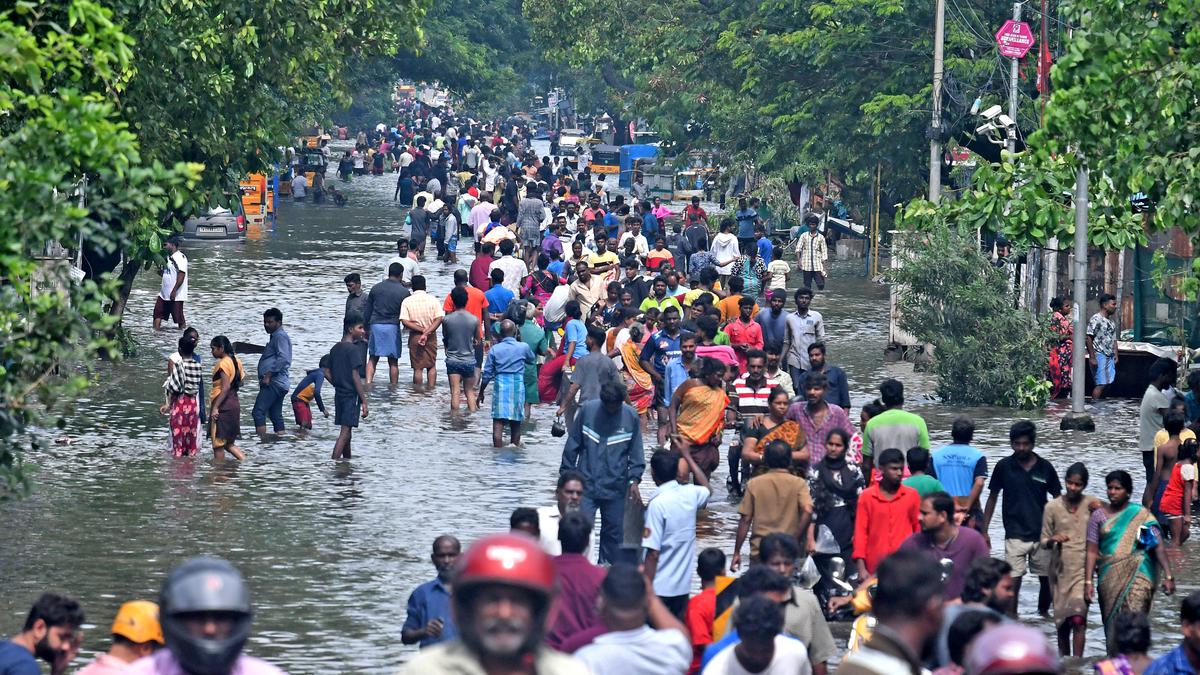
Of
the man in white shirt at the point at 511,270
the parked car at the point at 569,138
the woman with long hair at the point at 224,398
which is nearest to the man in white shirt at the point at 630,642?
the woman with long hair at the point at 224,398

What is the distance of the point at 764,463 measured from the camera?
12336 millimetres

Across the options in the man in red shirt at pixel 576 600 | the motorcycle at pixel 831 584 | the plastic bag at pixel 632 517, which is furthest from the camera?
the plastic bag at pixel 632 517

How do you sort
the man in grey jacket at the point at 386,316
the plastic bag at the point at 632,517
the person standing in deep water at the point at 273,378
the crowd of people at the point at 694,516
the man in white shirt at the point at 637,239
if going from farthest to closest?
the man in white shirt at the point at 637,239, the man in grey jacket at the point at 386,316, the person standing in deep water at the point at 273,378, the plastic bag at the point at 632,517, the crowd of people at the point at 694,516

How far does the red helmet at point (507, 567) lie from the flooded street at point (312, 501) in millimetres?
6801

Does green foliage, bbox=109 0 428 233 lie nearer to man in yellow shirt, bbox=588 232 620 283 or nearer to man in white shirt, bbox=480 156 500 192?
man in yellow shirt, bbox=588 232 620 283

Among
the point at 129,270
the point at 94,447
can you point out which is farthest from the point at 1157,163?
the point at 129,270

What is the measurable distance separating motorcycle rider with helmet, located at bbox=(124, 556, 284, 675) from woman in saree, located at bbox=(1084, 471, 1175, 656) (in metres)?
7.47

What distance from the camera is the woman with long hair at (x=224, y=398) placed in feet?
59.5

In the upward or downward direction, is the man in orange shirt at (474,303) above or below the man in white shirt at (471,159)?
below

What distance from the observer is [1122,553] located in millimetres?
11703

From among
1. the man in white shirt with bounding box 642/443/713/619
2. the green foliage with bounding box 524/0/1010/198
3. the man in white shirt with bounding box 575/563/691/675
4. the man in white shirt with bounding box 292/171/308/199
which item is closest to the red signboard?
the green foliage with bounding box 524/0/1010/198

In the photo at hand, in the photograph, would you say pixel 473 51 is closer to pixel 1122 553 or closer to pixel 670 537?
pixel 1122 553

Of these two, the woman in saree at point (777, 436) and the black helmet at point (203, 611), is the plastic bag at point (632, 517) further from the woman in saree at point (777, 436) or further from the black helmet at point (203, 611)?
the black helmet at point (203, 611)

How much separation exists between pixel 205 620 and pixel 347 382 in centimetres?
1372
